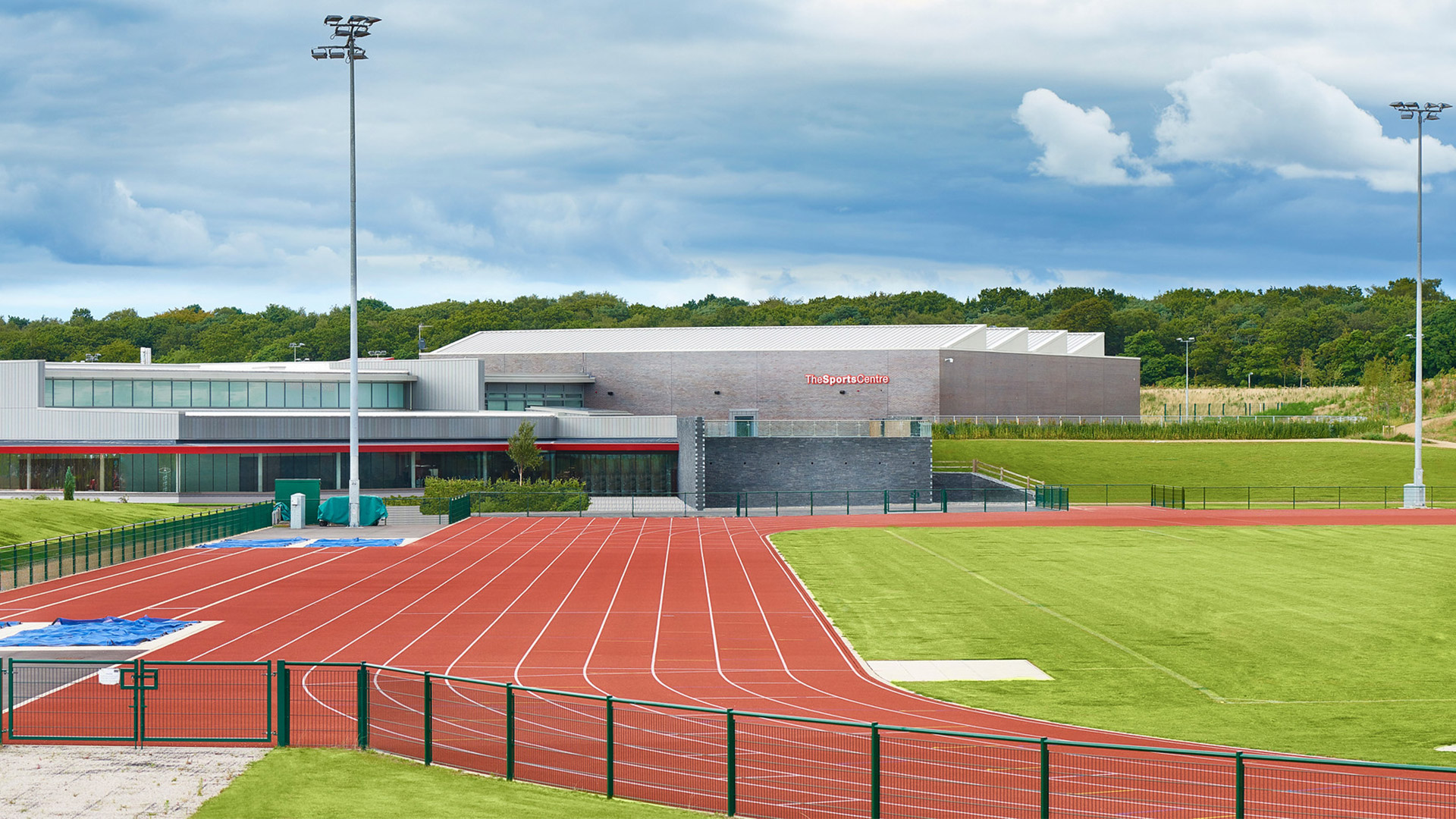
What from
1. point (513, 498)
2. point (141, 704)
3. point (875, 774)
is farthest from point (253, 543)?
point (875, 774)

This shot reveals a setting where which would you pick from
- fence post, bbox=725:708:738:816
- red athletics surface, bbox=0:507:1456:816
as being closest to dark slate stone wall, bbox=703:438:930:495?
red athletics surface, bbox=0:507:1456:816

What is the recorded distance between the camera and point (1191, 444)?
77.1m

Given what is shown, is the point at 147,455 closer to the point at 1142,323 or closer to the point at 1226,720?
the point at 1226,720

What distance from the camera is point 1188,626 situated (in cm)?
2564

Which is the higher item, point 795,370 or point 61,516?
point 795,370

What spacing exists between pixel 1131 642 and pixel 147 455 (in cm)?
4771

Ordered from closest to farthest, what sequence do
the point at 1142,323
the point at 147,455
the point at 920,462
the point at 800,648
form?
the point at 800,648, the point at 147,455, the point at 920,462, the point at 1142,323

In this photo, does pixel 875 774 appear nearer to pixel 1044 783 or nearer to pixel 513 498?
pixel 1044 783

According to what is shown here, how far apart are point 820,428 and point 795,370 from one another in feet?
70.4

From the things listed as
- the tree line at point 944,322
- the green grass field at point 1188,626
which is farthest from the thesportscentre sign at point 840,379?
the tree line at point 944,322

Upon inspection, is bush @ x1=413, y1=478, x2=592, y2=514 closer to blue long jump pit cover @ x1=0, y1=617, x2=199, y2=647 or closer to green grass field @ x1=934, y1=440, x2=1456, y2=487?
green grass field @ x1=934, y1=440, x2=1456, y2=487

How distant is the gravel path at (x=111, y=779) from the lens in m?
12.4

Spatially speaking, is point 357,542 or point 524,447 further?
point 524,447

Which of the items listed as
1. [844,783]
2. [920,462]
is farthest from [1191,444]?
[844,783]
